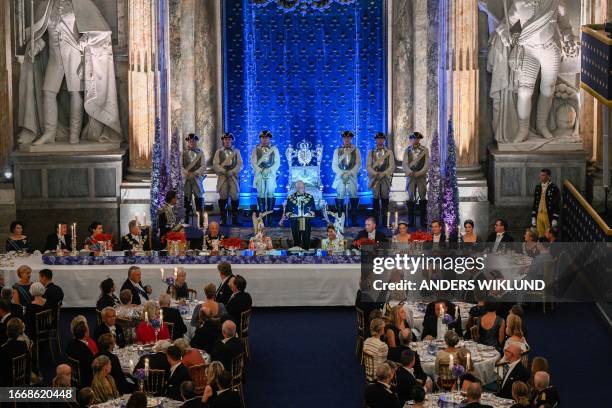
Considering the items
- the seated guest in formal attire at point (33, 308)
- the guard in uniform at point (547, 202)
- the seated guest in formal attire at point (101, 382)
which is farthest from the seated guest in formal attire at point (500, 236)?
the seated guest in formal attire at point (101, 382)

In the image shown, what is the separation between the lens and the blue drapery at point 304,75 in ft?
83.8

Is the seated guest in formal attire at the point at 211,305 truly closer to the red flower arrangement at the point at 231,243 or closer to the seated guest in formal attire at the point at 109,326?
the seated guest in formal attire at the point at 109,326

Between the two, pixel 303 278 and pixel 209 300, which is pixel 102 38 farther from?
pixel 209 300

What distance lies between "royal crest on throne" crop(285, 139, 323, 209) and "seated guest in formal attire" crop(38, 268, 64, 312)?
751 centimetres

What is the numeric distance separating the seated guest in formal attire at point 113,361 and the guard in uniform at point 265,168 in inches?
376

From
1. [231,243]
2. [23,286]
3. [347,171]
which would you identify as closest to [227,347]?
[23,286]

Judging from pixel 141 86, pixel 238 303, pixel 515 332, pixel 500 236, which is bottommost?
pixel 515 332

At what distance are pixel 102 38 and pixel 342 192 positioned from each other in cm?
476

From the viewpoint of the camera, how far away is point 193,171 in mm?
23516

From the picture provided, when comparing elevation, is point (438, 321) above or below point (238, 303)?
below

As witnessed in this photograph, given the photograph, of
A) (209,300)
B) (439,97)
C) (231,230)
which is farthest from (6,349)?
(439,97)

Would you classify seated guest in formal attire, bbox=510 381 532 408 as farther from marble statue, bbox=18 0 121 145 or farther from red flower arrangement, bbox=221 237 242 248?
marble statue, bbox=18 0 121 145

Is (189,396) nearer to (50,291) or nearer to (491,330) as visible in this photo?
(491,330)

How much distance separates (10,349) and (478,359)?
4973 mm
